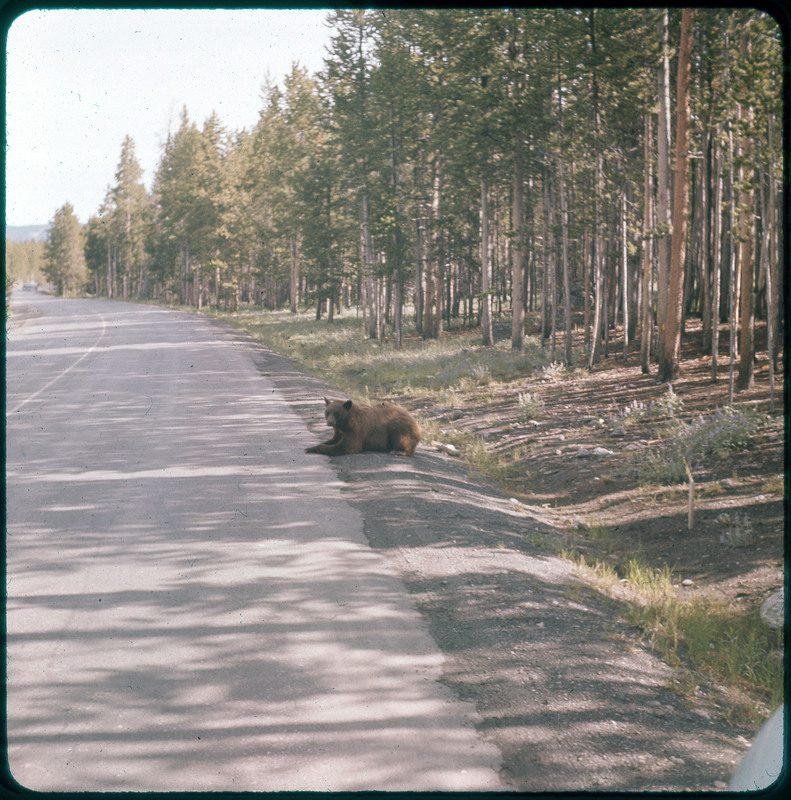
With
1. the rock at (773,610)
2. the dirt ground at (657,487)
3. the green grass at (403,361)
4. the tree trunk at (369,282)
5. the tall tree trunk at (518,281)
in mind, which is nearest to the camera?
the rock at (773,610)

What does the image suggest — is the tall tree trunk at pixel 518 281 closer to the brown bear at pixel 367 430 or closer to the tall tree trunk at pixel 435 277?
the tall tree trunk at pixel 435 277

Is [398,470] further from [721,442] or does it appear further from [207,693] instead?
[207,693]

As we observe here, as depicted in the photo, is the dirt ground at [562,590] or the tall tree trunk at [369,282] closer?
the dirt ground at [562,590]

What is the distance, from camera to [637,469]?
1115 centimetres

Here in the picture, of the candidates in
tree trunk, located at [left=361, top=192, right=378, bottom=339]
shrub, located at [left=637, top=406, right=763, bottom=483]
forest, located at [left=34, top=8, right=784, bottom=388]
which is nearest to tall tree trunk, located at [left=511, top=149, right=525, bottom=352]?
forest, located at [left=34, top=8, right=784, bottom=388]

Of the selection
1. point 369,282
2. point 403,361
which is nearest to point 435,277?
point 369,282

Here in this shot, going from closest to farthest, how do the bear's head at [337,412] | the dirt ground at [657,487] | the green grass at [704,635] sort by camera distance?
1. the green grass at [704,635]
2. the dirt ground at [657,487]
3. the bear's head at [337,412]

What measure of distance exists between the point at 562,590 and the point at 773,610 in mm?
1768

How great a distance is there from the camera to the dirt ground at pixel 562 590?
3689 mm

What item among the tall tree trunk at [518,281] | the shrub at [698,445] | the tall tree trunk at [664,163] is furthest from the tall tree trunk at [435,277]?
the shrub at [698,445]

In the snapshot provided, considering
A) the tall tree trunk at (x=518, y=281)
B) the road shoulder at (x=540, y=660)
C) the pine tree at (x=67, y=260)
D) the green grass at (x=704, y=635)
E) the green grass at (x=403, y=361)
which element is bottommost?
the green grass at (x=704, y=635)

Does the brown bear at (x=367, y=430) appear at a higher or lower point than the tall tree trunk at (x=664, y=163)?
lower

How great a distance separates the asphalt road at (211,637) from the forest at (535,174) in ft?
11.6

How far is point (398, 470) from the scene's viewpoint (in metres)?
10.4
